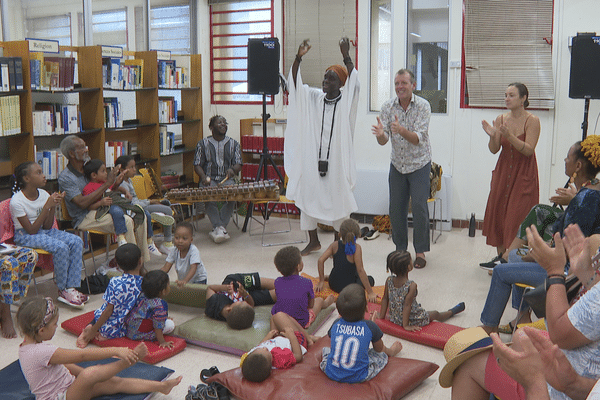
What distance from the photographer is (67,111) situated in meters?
5.53

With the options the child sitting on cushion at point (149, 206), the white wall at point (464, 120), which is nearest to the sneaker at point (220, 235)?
the child sitting on cushion at point (149, 206)

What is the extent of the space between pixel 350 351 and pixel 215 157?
3964 mm

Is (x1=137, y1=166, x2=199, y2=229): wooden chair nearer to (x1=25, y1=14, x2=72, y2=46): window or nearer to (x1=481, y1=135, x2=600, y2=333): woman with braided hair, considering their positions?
(x1=25, y1=14, x2=72, y2=46): window

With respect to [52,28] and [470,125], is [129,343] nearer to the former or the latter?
[52,28]

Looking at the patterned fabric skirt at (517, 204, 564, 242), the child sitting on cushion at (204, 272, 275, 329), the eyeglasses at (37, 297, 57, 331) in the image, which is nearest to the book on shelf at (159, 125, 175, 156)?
the child sitting on cushion at (204, 272, 275, 329)

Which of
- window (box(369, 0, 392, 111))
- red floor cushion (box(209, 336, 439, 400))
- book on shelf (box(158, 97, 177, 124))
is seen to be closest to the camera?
red floor cushion (box(209, 336, 439, 400))

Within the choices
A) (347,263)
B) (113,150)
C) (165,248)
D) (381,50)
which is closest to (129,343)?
(347,263)

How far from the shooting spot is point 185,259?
4438 mm

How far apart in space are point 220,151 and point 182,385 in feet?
12.1

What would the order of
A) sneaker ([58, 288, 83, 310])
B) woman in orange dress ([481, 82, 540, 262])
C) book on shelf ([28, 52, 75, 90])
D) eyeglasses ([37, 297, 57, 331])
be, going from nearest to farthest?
eyeglasses ([37, 297, 57, 331]) < sneaker ([58, 288, 83, 310]) < woman in orange dress ([481, 82, 540, 262]) < book on shelf ([28, 52, 75, 90])

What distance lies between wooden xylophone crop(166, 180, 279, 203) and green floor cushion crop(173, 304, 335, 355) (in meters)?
2.11

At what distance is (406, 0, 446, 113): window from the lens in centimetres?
683

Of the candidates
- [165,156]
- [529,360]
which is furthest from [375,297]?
[165,156]

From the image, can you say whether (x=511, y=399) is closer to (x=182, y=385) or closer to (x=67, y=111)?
(x=182, y=385)
